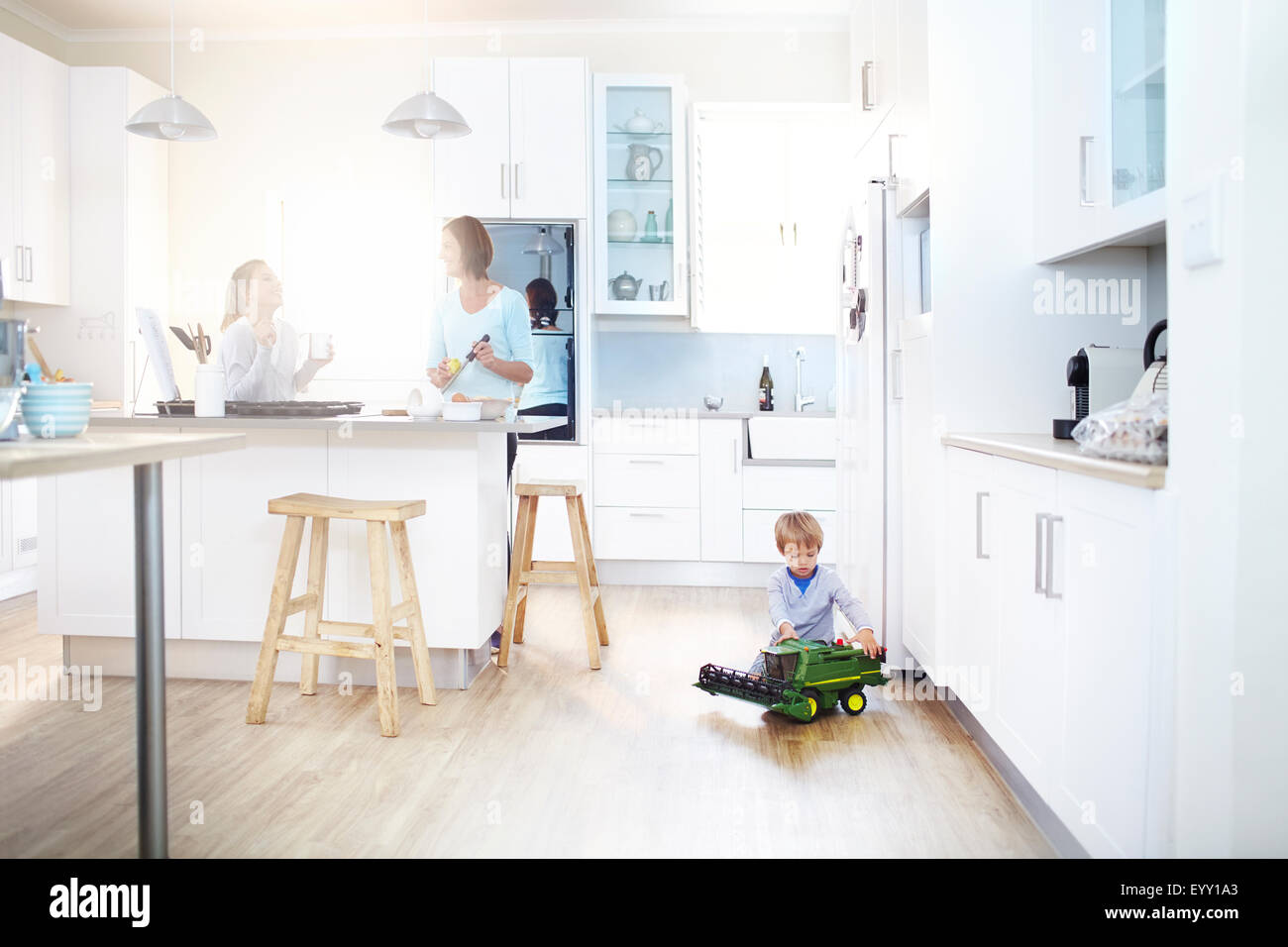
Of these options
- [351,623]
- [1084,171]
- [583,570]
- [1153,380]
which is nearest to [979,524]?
[1153,380]

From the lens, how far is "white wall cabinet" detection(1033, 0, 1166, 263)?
85.6 inches

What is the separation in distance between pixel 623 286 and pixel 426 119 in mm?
1666

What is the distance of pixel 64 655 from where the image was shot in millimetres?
3311

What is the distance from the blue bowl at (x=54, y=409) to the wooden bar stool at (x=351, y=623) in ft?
3.30

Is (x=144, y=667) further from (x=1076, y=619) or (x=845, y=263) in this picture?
(x=845, y=263)

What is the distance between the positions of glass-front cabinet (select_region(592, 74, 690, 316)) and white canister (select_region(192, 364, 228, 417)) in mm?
2201

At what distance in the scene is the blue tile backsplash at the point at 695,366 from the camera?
5.33 metres

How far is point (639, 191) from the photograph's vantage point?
4.96 meters

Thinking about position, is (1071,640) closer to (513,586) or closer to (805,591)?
(805,591)

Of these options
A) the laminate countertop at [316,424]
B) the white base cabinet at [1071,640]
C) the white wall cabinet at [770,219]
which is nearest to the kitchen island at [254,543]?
the laminate countertop at [316,424]

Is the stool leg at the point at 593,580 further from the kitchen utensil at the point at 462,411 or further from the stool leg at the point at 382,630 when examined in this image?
the stool leg at the point at 382,630

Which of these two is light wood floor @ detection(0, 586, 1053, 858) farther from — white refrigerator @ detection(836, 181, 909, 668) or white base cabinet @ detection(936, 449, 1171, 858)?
white refrigerator @ detection(836, 181, 909, 668)

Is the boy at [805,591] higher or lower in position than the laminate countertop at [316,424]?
lower
